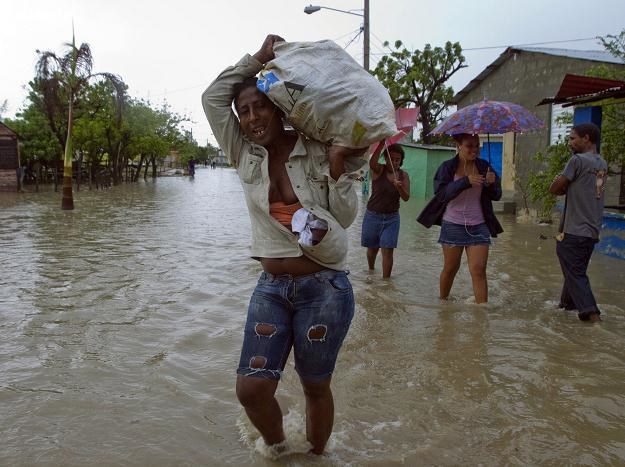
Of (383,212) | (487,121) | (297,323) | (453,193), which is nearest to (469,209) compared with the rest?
(453,193)

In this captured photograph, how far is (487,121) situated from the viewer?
218 inches

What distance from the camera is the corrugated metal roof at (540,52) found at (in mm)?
15688

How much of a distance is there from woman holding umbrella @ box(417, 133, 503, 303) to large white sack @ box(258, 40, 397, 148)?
2965 mm

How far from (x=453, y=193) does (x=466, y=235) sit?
41cm

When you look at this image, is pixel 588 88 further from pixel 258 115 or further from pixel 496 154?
pixel 496 154

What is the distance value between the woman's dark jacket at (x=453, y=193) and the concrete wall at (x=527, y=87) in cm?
1190

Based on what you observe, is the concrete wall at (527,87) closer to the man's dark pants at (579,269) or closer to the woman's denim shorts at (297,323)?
the man's dark pants at (579,269)

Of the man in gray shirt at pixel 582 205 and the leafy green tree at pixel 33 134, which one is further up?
the leafy green tree at pixel 33 134

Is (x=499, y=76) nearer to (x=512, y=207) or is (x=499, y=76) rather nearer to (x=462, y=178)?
(x=512, y=207)

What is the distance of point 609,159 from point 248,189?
8843 millimetres

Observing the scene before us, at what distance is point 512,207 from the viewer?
15180 millimetres

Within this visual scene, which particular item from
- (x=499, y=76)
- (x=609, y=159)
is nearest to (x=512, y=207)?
(x=609, y=159)

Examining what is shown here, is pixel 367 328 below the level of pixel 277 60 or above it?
below

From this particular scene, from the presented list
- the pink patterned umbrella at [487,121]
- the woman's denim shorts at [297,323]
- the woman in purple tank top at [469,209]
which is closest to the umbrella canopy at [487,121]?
the pink patterned umbrella at [487,121]
